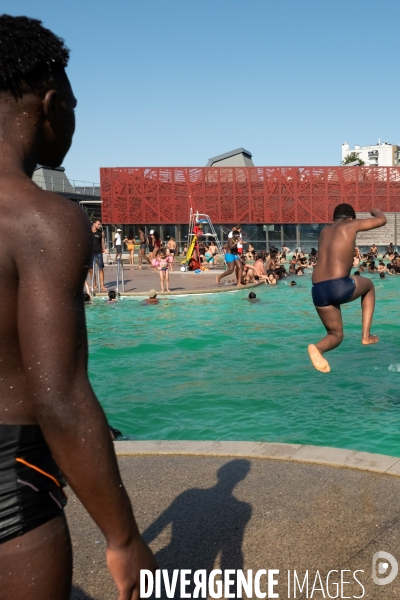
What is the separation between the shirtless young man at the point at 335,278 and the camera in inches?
289

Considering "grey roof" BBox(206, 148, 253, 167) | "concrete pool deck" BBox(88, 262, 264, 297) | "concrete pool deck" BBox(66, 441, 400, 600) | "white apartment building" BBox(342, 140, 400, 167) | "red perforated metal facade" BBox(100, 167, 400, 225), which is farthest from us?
"white apartment building" BBox(342, 140, 400, 167)

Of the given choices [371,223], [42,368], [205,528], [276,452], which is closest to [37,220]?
[42,368]

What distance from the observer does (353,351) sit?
1374 cm

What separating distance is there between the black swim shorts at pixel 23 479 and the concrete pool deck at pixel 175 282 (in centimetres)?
1957

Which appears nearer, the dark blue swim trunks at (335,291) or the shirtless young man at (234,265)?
the dark blue swim trunks at (335,291)

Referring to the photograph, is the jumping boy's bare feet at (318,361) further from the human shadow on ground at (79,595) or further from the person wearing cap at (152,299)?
the person wearing cap at (152,299)

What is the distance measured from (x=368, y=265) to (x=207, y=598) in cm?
2813

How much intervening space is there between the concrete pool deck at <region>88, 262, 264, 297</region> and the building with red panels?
11181 millimetres

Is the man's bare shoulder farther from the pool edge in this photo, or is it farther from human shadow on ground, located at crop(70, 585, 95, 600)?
the pool edge

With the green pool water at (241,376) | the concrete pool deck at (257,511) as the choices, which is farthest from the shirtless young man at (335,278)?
the concrete pool deck at (257,511)

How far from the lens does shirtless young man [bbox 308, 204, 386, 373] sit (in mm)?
7344

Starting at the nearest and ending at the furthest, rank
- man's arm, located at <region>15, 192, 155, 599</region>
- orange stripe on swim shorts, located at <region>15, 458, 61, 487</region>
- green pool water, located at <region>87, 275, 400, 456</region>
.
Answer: man's arm, located at <region>15, 192, 155, 599</region> → orange stripe on swim shorts, located at <region>15, 458, 61, 487</region> → green pool water, located at <region>87, 275, 400, 456</region>

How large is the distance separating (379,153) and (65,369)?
148m

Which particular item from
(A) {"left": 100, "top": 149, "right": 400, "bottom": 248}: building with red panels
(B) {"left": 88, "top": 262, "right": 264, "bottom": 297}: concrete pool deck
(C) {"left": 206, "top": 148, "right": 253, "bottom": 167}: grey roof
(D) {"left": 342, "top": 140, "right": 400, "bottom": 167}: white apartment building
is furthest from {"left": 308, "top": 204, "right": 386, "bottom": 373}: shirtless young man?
(D) {"left": 342, "top": 140, "right": 400, "bottom": 167}: white apartment building
